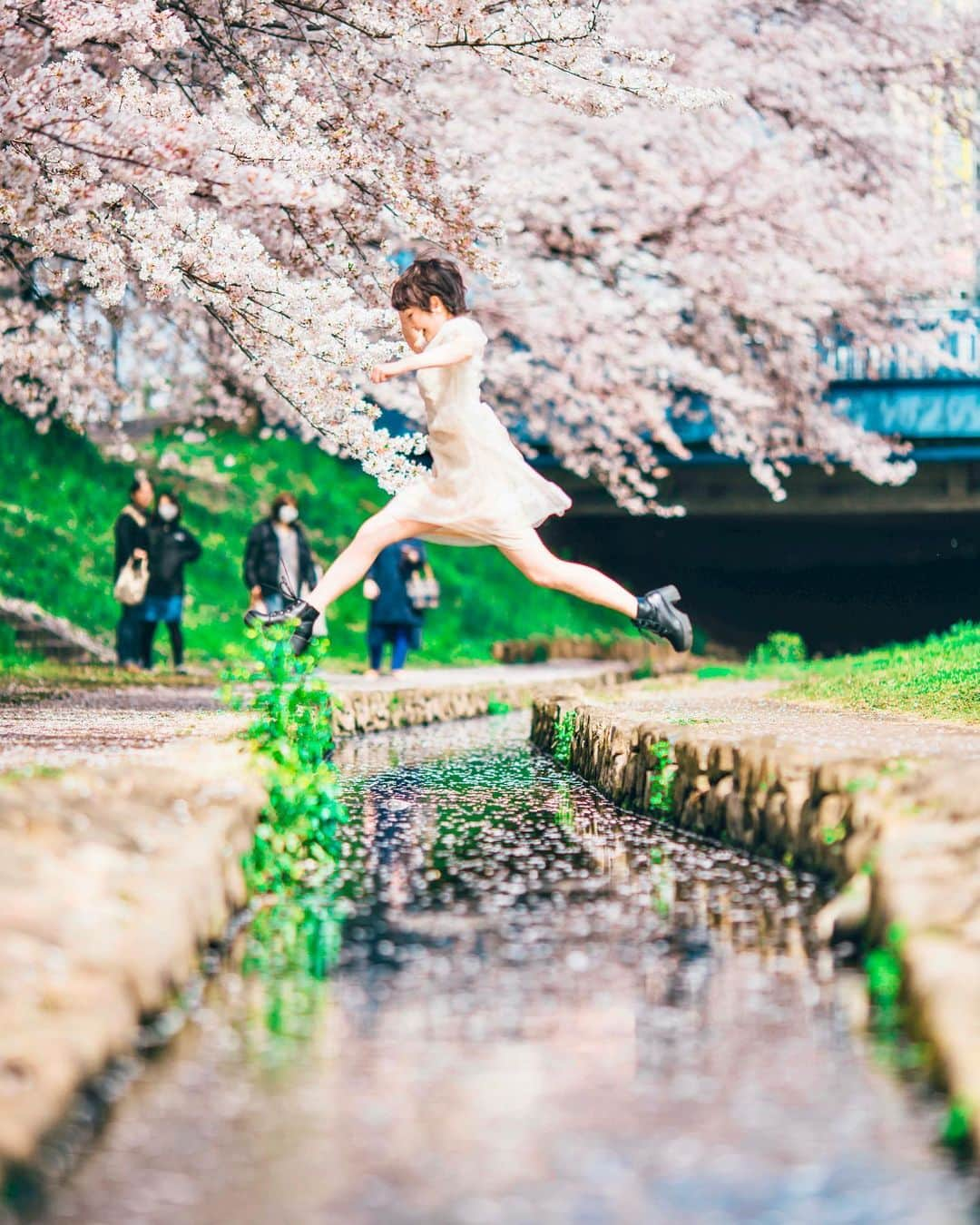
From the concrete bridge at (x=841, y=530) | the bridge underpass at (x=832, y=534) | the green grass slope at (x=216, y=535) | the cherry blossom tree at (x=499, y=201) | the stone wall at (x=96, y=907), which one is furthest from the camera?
the bridge underpass at (x=832, y=534)

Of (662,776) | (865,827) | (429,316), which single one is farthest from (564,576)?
(865,827)

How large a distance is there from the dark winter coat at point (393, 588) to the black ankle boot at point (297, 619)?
723 cm

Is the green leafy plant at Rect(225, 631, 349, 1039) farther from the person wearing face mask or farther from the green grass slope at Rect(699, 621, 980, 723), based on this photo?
Result: the person wearing face mask

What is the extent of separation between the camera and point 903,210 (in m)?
20.8

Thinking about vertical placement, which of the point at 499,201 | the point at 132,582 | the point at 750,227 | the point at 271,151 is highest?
the point at 750,227

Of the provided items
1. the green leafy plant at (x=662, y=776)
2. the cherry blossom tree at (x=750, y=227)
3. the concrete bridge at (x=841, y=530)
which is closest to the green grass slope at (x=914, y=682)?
the green leafy plant at (x=662, y=776)

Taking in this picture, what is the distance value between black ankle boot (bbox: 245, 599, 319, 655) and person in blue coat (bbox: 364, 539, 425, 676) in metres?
7.05

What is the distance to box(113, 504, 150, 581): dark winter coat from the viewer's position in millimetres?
15461

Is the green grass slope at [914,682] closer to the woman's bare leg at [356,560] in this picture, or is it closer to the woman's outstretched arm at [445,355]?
the woman's bare leg at [356,560]

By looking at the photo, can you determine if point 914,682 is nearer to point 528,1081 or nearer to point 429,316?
point 429,316

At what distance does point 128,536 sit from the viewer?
1552cm

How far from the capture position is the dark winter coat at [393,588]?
14.7 metres

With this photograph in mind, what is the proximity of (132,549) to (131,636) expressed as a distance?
2.87 ft

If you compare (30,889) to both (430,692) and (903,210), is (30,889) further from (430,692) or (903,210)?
(903,210)
